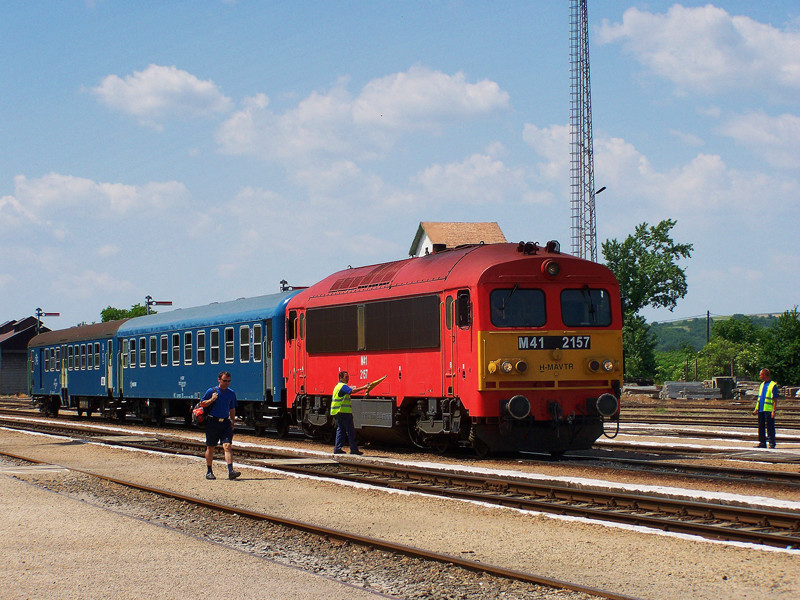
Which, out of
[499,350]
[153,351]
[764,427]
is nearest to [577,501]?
[499,350]

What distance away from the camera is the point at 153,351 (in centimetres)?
3194

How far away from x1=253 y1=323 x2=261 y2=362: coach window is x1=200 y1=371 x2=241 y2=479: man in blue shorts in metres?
9.54

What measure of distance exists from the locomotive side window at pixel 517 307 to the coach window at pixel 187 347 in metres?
14.3

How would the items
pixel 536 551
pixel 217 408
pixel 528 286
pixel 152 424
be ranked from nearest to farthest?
1. pixel 536 551
2. pixel 217 408
3. pixel 528 286
4. pixel 152 424

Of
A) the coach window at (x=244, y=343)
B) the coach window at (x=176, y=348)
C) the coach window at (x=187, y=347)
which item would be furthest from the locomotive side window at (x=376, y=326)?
the coach window at (x=176, y=348)

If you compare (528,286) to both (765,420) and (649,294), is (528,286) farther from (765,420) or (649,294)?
(649,294)

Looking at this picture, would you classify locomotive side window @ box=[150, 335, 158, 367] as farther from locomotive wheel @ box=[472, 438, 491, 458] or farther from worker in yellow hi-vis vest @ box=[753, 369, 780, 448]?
worker in yellow hi-vis vest @ box=[753, 369, 780, 448]

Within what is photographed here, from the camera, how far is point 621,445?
21.4m

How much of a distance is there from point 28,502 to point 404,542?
5.73 meters

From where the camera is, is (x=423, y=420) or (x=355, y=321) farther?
(x=355, y=321)

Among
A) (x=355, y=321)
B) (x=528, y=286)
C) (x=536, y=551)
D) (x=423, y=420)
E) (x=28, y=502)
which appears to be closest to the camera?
(x=536, y=551)

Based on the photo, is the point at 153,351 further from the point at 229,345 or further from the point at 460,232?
the point at 460,232

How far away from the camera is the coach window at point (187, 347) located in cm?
2941

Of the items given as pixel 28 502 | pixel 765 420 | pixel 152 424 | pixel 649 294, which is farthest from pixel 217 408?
pixel 649 294
